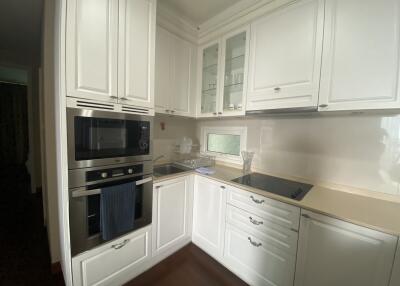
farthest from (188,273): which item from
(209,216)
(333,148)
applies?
(333,148)

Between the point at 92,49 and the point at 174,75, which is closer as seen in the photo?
the point at 92,49

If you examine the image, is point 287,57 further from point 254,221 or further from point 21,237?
point 21,237

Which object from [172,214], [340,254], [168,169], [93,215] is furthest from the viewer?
[168,169]

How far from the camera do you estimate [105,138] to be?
4.02 feet

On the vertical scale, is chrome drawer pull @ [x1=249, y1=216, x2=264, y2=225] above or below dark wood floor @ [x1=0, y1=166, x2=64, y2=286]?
above

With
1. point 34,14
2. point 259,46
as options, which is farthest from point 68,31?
point 34,14

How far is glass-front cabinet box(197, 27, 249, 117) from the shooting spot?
1.78 m

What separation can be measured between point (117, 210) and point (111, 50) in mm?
1156

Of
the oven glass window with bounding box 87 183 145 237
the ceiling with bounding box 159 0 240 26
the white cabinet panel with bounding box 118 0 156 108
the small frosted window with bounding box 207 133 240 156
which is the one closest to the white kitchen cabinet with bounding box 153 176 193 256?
the oven glass window with bounding box 87 183 145 237

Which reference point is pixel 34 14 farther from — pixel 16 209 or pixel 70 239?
pixel 16 209

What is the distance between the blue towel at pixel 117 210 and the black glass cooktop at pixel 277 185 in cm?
93

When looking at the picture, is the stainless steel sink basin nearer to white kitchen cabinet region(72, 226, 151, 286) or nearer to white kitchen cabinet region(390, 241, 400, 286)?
white kitchen cabinet region(72, 226, 151, 286)

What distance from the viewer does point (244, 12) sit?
165 centimetres

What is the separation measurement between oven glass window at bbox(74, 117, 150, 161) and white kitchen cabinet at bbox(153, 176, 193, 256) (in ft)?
1.39
